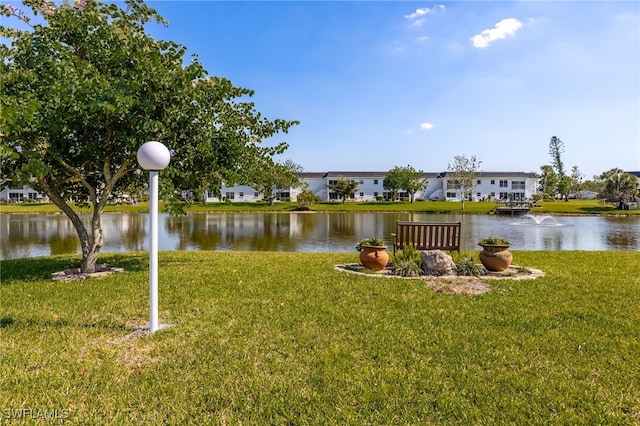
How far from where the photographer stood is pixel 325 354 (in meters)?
4.14

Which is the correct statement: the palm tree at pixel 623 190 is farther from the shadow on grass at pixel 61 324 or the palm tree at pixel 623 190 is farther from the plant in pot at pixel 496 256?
the shadow on grass at pixel 61 324

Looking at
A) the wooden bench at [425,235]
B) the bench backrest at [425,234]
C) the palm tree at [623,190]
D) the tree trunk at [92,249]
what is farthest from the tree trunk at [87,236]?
the palm tree at [623,190]

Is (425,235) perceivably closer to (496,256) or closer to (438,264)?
(438,264)

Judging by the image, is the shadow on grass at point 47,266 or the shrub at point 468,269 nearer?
the shrub at point 468,269

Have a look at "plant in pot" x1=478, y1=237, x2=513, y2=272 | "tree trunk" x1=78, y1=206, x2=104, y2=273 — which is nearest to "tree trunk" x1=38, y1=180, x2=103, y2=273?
"tree trunk" x1=78, y1=206, x2=104, y2=273

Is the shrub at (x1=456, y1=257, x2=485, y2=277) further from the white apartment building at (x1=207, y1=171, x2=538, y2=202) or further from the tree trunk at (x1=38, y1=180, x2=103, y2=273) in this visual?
the white apartment building at (x1=207, y1=171, x2=538, y2=202)

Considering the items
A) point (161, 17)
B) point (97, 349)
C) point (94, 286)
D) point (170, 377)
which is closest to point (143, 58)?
point (161, 17)

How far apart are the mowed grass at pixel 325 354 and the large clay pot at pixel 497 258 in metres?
1.35

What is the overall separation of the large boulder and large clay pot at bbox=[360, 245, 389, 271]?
912mm

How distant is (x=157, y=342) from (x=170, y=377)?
0.96 m

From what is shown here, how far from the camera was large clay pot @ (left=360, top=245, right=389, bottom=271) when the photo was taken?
8723 mm

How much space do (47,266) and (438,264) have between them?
382 inches

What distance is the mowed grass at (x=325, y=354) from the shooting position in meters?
3.16

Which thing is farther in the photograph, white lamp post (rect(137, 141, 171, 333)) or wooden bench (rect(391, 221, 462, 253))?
wooden bench (rect(391, 221, 462, 253))
